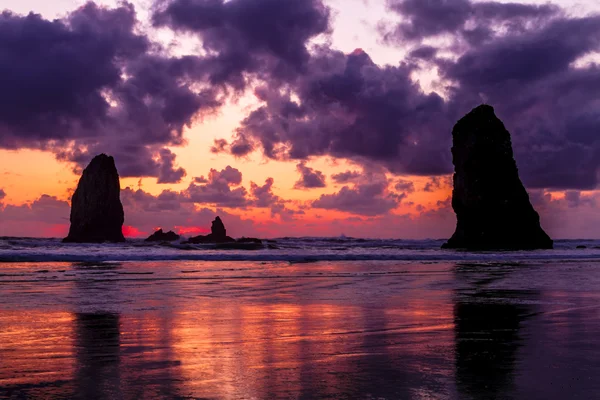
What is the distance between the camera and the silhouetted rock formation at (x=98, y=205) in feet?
352

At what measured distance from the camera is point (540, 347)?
22.9 ft

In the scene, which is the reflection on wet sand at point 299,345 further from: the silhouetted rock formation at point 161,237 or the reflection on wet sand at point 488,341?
the silhouetted rock formation at point 161,237

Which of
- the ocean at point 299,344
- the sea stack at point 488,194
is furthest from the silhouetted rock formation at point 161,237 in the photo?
the ocean at point 299,344

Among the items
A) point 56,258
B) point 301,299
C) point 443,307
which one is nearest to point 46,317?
point 301,299

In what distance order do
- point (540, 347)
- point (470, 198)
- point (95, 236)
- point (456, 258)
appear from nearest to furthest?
point (540, 347), point (456, 258), point (470, 198), point (95, 236)

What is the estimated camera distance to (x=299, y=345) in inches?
281

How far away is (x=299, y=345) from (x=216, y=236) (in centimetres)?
Result: 8041

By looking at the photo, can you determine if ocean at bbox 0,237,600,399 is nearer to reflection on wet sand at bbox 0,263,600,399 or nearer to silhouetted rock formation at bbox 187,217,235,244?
reflection on wet sand at bbox 0,263,600,399

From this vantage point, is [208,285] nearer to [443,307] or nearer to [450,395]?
[443,307]

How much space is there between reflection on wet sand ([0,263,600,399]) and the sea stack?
191ft

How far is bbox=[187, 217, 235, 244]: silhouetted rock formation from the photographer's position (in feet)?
280

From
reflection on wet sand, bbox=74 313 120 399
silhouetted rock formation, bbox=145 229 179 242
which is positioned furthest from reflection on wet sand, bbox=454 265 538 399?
silhouetted rock formation, bbox=145 229 179 242

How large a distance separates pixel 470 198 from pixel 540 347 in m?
67.0

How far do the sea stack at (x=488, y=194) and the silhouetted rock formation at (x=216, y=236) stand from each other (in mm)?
Result: 30471
